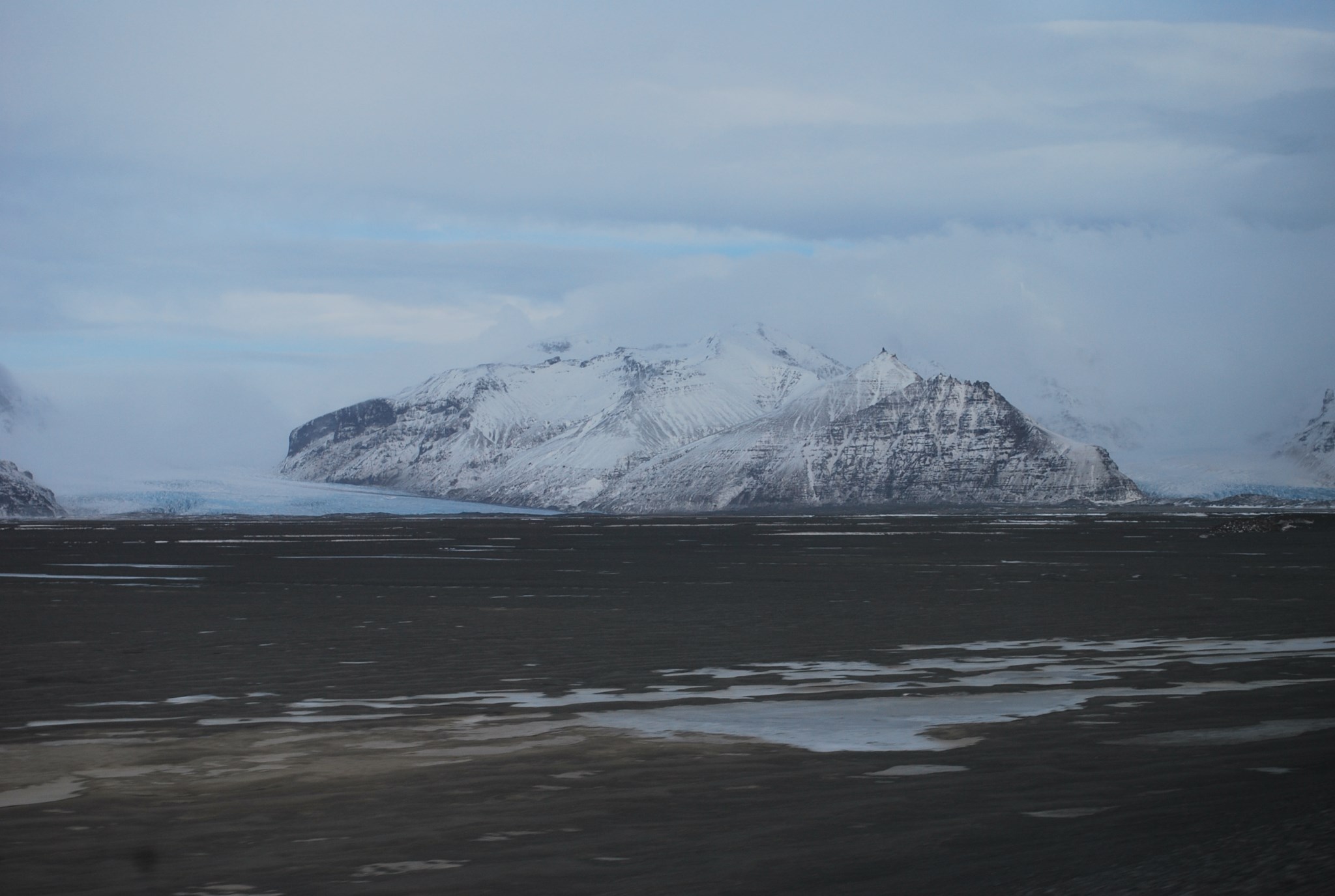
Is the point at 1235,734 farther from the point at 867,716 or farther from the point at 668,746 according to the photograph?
the point at 668,746

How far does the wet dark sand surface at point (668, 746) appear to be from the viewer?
45.4 ft

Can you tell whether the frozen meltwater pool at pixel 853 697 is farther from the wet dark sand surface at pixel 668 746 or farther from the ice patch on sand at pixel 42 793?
the ice patch on sand at pixel 42 793

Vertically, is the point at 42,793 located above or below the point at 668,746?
above

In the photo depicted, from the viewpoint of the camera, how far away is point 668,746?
20.6m

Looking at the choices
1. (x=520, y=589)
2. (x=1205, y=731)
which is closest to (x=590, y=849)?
(x=1205, y=731)

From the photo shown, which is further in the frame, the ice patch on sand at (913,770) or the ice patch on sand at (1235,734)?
the ice patch on sand at (1235,734)

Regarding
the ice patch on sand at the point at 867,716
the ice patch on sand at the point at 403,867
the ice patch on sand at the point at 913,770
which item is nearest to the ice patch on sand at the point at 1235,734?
the ice patch on sand at the point at 867,716

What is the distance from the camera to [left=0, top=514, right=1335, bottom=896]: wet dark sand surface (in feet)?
45.4

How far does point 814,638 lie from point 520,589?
23.5 metres

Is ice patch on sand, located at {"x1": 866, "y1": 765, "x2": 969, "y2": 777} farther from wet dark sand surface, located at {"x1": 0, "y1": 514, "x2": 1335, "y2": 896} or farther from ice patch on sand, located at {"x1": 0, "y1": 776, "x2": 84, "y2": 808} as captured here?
ice patch on sand, located at {"x1": 0, "y1": 776, "x2": 84, "y2": 808}

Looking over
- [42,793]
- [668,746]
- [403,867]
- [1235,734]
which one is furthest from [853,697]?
[42,793]

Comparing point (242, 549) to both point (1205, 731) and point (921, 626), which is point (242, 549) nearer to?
point (921, 626)

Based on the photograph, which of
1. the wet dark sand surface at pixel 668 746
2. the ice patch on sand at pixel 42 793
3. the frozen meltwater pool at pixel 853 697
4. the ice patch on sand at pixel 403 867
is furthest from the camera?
the frozen meltwater pool at pixel 853 697

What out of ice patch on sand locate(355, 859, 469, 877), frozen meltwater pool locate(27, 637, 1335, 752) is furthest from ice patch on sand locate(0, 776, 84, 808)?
ice patch on sand locate(355, 859, 469, 877)
